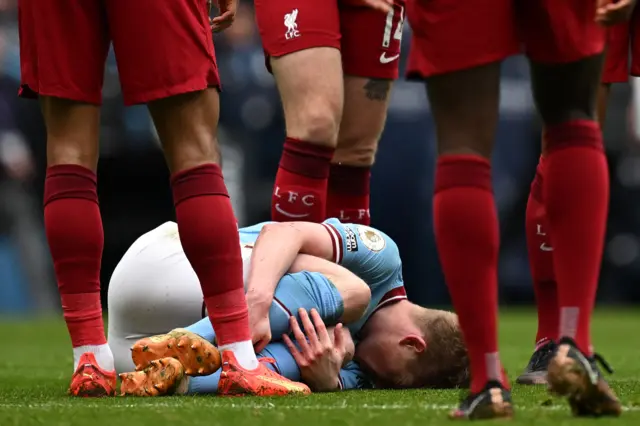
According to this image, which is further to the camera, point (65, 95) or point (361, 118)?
point (361, 118)

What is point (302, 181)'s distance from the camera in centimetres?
438

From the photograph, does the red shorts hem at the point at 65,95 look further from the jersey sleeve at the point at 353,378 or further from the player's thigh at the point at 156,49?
the jersey sleeve at the point at 353,378

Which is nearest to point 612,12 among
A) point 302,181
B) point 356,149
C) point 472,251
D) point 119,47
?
point 472,251

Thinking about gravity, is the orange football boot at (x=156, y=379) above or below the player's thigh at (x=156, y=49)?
below

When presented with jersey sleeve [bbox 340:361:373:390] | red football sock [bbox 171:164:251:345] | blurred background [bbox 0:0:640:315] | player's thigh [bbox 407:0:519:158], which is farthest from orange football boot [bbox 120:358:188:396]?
blurred background [bbox 0:0:640:315]

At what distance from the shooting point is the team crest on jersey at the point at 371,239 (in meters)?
4.02

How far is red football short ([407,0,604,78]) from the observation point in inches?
109

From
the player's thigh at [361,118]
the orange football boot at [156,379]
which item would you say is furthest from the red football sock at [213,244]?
the player's thigh at [361,118]

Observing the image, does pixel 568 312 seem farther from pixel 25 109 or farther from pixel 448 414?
pixel 25 109

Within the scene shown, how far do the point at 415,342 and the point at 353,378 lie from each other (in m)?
0.21

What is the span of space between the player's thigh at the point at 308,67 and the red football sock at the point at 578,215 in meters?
1.55

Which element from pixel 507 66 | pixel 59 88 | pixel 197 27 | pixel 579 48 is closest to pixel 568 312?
pixel 579 48

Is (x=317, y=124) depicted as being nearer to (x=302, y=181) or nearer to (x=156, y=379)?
(x=302, y=181)

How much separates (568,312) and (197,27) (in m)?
1.28
